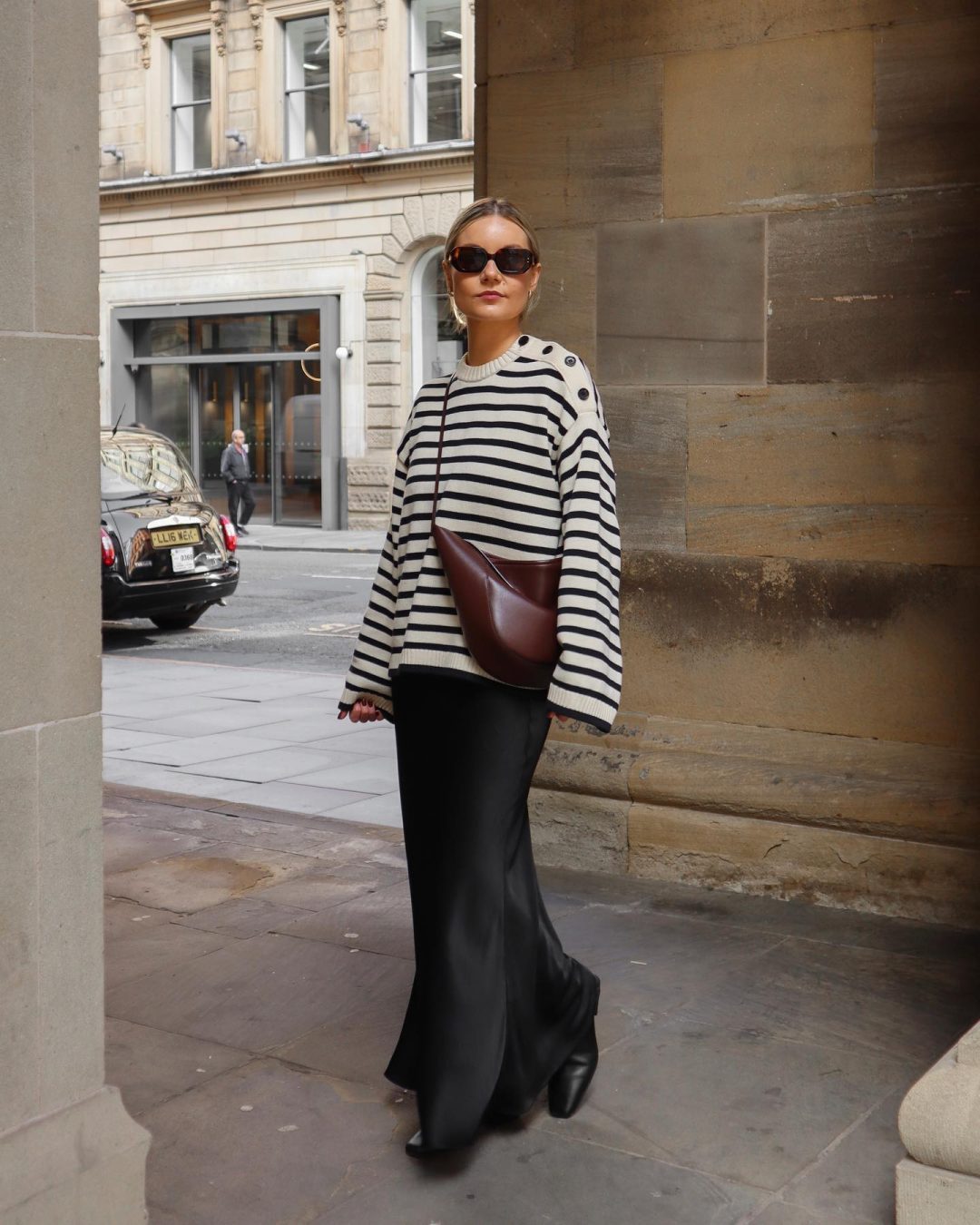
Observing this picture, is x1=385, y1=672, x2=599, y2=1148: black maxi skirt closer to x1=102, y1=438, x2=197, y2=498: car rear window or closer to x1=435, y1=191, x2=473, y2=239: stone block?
x1=102, y1=438, x2=197, y2=498: car rear window

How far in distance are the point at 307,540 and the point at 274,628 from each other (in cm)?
1074

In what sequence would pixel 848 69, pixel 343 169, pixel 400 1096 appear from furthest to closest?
pixel 343 169 < pixel 848 69 < pixel 400 1096

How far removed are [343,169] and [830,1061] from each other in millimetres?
24415

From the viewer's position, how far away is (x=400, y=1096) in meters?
3.71

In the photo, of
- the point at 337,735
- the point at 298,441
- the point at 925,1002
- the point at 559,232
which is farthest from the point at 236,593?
the point at 925,1002

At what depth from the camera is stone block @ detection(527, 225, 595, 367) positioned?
575 cm

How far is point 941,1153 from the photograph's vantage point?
2.94 metres

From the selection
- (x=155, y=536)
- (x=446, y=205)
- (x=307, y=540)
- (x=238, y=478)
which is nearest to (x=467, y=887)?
(x=155, y=536)

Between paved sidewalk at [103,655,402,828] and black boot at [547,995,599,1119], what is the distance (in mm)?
2995

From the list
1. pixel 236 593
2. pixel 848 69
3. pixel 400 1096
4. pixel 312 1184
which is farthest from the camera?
pixel 236 593

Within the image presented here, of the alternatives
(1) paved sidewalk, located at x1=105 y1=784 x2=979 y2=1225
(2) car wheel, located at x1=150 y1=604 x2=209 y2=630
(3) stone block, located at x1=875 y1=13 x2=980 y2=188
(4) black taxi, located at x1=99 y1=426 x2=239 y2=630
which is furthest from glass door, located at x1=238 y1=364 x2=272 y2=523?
(3) stone block, located at x1=875 y1=13 x2=980 y2=188

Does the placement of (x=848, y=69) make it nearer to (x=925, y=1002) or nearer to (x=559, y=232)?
(x=559, y=232)

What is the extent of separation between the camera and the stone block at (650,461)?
5.60 meters

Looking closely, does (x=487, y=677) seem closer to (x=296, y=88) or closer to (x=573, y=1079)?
(x=573, y=1079)
